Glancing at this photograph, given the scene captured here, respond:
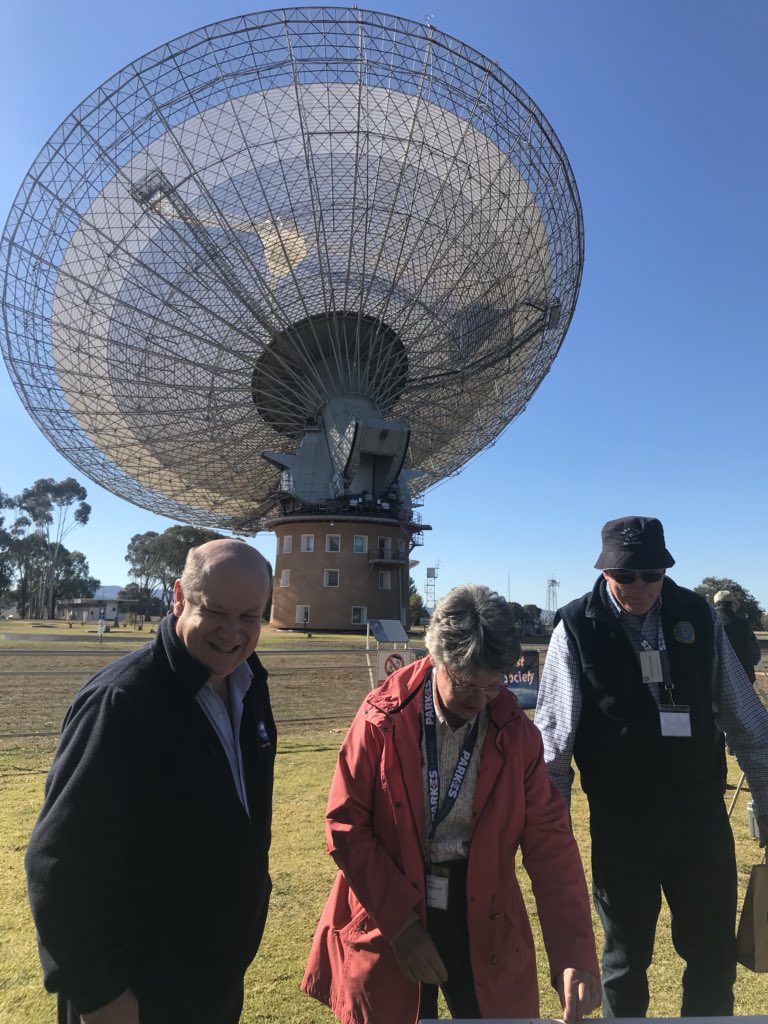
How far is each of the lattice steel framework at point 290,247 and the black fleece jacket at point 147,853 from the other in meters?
24.2

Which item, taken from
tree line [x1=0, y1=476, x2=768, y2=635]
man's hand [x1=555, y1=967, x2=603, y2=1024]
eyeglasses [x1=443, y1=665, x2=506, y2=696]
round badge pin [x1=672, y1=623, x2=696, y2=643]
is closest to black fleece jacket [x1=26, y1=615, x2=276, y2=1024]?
eyeglasses [x1=443, y1=665, x2=506, y2=696]

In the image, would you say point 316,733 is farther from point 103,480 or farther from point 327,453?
point 103,480

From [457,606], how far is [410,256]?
26180mm

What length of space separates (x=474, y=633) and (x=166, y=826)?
114 cm

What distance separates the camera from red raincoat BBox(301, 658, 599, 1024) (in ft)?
7.72

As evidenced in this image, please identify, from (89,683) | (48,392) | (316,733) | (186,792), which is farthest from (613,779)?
(48,392)

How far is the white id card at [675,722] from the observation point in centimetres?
299

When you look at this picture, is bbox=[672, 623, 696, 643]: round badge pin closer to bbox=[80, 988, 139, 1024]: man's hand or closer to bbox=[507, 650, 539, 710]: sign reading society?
bbox=[80, 988, 139, 1024]: man's hand

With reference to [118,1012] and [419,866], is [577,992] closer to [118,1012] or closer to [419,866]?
[419,866]

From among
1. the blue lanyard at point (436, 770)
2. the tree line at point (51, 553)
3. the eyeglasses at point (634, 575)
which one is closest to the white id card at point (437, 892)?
the blue lanyard at point (436, 770)

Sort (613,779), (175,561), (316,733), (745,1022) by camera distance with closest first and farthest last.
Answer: (745,1022) < (613,779) < (316,733) < (175,561)

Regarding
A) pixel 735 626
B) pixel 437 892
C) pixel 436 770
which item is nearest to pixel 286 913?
pixel 437 892

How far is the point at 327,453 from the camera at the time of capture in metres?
34.1

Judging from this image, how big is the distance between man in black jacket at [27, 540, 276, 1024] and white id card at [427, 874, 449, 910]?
0.60 metres
